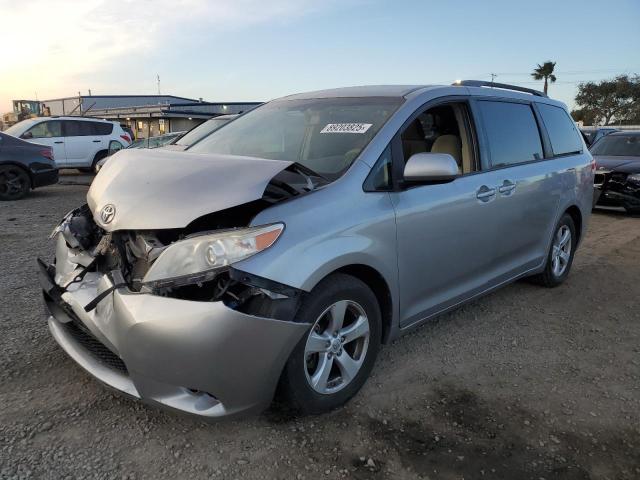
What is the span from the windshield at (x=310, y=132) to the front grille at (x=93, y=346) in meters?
1.39

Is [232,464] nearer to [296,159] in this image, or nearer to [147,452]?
[147,452]

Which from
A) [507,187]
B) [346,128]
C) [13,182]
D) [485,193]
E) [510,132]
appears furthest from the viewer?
[13,182]

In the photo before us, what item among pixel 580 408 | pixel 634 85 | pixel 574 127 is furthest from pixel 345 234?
pixel 634 85

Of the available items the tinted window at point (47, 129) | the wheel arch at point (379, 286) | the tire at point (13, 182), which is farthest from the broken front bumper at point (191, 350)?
the tinted window at point (47, 129)

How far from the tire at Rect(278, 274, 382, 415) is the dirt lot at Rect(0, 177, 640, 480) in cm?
15

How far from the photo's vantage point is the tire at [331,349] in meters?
2.39

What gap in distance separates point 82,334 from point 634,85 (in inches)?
2272

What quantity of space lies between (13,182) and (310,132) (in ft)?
29.3

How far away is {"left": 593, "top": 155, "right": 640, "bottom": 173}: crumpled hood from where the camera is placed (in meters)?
8.85

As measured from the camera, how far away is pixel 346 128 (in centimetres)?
315

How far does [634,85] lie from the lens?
48750 mm

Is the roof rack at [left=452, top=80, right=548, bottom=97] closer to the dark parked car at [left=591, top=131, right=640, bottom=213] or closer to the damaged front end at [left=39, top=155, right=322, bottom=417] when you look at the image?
the damaged front end at [left=39, top=155, right=322, bottom=417]

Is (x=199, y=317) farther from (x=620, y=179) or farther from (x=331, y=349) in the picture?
(x=620, y=179)

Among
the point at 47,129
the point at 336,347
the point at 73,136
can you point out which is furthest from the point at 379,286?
the point at 73,136
